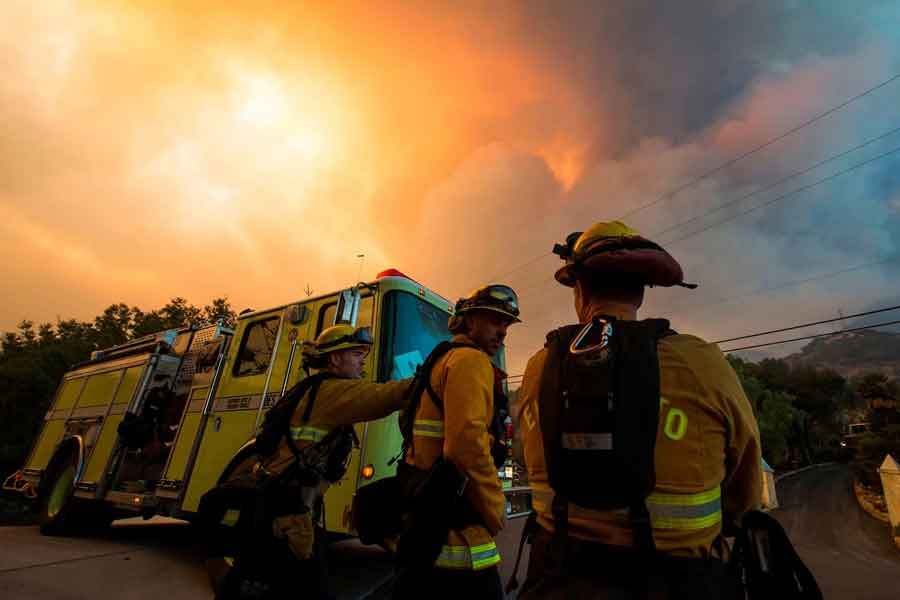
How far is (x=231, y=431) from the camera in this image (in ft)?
15.7

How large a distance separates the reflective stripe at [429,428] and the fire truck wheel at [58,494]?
7.02 meters

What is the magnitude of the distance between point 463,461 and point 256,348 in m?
4.00

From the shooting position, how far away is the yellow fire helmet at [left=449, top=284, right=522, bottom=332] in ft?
8.46

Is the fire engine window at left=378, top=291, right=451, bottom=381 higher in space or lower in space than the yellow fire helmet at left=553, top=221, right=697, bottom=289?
higher

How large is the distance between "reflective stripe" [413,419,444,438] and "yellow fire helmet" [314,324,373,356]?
947mm

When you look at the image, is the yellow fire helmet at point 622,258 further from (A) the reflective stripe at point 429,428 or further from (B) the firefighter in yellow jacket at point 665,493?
(A) the reflective stripe at point 429,428

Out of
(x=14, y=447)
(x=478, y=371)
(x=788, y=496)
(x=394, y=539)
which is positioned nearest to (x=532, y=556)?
(x=478, y=371)

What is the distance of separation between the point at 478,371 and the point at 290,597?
65.2 inches

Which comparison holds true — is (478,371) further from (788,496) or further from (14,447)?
Result: (788,496)

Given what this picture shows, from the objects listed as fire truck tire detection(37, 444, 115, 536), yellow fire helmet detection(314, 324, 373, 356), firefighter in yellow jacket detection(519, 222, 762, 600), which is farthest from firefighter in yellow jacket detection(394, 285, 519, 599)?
fire truck tire detection(37, 444, 115, 536)

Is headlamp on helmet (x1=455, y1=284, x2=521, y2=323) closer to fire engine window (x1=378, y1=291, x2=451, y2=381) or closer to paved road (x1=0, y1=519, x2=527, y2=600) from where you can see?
fire engine window (x1=378, y1=291, x2=451, y2=381)

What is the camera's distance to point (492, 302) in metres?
2.59

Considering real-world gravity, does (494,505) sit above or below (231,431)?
below

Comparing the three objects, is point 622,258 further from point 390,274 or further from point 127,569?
point 127,569
